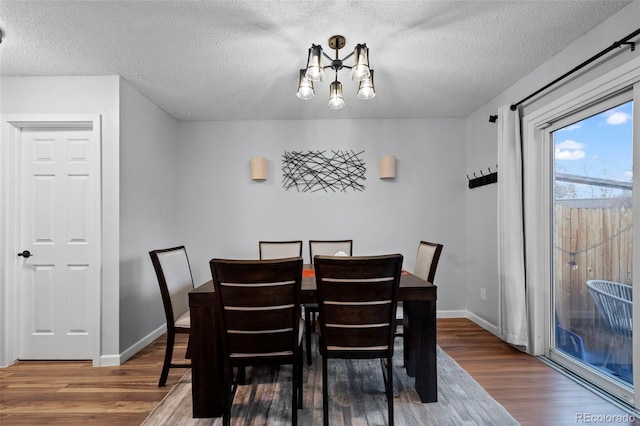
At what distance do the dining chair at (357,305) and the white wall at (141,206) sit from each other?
202cm

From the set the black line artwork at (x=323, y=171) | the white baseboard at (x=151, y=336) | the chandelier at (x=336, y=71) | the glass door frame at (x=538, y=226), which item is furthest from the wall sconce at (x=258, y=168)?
the glass door frame at (x=538, y=226)

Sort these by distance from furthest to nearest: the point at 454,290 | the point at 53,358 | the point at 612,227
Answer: the point at 454,290 < the point at 53,358 < the point at 612,227

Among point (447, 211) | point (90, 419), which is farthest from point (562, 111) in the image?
point (90, 419)

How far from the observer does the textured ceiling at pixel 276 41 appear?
198 centimetres

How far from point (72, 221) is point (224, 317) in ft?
6.74

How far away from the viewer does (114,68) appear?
2730mm

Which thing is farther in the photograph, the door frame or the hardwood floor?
the door frame

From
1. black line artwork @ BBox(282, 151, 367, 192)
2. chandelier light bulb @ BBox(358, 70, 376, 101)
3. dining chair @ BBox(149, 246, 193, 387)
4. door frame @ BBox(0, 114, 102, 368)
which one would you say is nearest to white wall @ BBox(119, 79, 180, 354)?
door frame @ BBox(0, 114, 102, 368)

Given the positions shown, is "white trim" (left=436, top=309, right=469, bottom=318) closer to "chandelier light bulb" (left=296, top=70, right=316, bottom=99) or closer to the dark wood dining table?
the dark wood dining table

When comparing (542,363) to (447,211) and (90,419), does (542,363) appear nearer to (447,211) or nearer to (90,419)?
(447,211)

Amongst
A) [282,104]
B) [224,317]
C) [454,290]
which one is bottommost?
[454,290]

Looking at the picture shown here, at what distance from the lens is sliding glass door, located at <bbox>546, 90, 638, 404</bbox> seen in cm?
215

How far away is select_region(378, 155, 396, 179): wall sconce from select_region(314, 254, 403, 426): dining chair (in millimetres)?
2338

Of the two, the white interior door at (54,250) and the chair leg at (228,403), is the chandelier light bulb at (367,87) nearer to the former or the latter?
the chair leg at (228,403)
